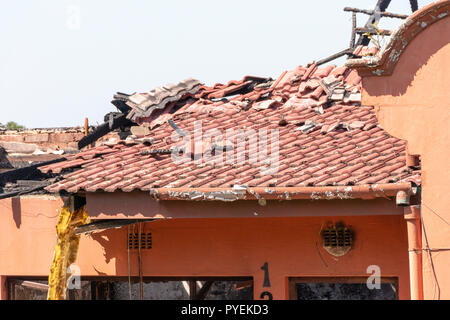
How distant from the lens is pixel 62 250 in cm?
1056

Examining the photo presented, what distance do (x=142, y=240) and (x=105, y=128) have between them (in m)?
3.20

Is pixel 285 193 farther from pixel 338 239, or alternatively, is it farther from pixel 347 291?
pixel 347 291

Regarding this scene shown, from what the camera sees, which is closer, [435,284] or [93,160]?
[435,284]

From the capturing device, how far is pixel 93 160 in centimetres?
1116

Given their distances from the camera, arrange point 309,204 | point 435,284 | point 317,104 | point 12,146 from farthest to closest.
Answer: point 12,146, point 317,104, point 309,204, point 435,284

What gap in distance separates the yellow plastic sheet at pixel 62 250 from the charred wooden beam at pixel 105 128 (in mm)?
2788

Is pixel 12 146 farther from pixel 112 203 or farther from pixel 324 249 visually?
pixel 324 249

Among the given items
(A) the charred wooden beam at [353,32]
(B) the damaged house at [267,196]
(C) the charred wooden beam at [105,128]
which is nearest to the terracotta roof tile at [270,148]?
(B) the damaged house at [267,196]

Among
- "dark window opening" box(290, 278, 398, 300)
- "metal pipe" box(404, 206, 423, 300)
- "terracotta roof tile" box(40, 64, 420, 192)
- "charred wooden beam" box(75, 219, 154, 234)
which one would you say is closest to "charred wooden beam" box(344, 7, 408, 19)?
"terracotta roof tile" box(40, 64, 420, 192)

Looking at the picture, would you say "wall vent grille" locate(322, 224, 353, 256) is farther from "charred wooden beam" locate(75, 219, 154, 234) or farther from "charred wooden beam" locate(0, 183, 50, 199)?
"charred wooden beam" locate(0, 183, 50, 199)

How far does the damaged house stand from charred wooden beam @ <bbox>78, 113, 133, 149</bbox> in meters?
0.42

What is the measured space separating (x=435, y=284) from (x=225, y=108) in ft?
17.7

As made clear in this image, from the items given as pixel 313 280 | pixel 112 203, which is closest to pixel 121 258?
pixel 112 203

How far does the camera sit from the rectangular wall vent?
10797 mm
